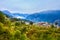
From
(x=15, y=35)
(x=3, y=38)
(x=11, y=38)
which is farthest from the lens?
(x=15, y=35)

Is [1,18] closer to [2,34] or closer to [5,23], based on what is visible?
[5,23]

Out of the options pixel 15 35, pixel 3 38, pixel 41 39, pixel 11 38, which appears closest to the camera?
pixel 3 38

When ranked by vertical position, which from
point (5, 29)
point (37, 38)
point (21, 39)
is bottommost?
point (37, 38)

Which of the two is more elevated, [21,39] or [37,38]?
[21,39]

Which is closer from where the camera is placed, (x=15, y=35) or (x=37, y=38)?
(x=15, y=35)

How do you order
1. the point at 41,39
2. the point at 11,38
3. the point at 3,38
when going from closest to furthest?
the point at 3,38
the point at 11,38
the point at 41,39

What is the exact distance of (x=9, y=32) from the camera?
10.7m

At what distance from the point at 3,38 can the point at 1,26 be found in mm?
918

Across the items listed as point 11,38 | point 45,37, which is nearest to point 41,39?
point 45,37

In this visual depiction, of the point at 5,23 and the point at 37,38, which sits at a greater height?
the point at 5,23

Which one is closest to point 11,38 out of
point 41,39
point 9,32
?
point 9,32

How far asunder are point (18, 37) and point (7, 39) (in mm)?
1681

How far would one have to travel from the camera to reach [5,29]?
10688 millimetres

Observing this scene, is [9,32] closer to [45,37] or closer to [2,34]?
[2,34]
